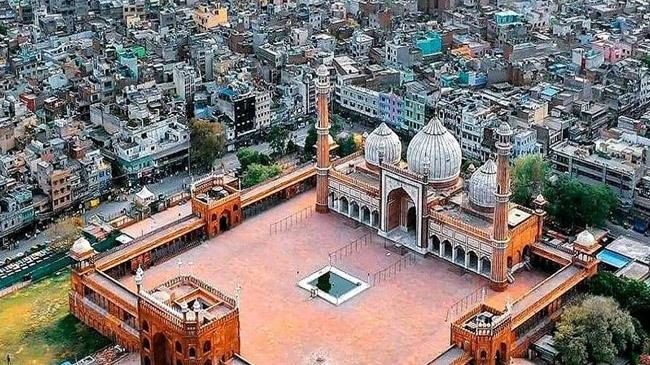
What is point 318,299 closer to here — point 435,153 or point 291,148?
point 435,153

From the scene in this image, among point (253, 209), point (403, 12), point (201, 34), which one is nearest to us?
point (253, 209)

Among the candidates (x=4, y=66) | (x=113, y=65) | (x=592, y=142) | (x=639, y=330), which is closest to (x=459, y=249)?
(x=639, y=330)

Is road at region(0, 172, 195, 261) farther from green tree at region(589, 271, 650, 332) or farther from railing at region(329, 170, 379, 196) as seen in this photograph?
green tree at region(589, 271, 650, 332)

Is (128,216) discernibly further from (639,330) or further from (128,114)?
(639,330)

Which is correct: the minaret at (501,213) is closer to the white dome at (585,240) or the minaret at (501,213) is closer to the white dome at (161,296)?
the white dome at (585,240)

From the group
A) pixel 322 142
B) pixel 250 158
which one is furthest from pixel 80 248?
pixel 250 158

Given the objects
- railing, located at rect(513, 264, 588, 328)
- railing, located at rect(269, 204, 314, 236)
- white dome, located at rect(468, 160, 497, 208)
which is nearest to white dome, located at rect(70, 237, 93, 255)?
railing, located at rect(269, 204, 314, 236)
